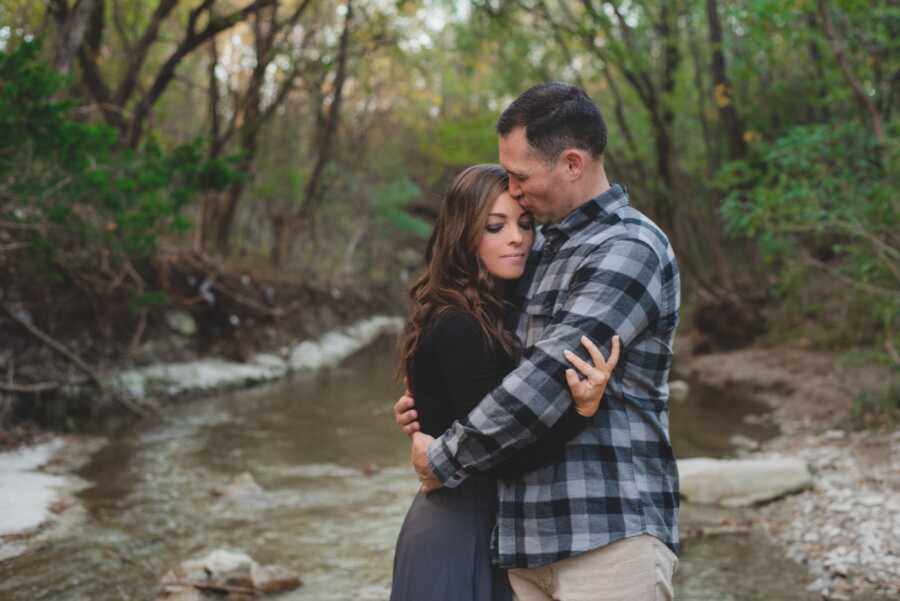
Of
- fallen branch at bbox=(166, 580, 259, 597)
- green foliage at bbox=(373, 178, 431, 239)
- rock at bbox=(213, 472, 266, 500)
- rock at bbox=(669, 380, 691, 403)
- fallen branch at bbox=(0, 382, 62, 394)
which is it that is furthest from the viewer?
green foliage at bbox=(373, 178, 431, 239)

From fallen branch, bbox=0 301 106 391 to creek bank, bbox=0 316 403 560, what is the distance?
0.66 metres

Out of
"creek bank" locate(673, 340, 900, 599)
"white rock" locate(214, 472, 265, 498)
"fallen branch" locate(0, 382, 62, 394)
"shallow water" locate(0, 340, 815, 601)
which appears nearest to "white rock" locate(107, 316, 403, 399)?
"shallow water" locate(0, 340, 815, 601)

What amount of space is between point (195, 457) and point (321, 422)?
235cm

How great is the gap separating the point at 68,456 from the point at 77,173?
262 centimetres

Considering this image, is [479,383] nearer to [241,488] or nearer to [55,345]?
[241,488]

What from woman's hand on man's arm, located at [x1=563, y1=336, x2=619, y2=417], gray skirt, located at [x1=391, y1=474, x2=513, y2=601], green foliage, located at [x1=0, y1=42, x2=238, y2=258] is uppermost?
green foliage, located at [x1=0, y1=42, x2=238, y2=258]

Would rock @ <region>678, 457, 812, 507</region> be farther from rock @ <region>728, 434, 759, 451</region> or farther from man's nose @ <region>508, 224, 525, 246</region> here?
man's nose @ <region>508, 224, 525, 246</region>

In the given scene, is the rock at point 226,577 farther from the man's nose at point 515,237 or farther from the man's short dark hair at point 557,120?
the man's short dark hair at point 557,120

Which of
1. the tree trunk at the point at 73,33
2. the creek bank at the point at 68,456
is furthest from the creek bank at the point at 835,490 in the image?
the tree trunk at the point at 73,33

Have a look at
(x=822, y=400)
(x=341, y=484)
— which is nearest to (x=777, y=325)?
(x=822, y=400)

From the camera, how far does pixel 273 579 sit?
5.01m

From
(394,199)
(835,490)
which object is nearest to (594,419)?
(835,490)

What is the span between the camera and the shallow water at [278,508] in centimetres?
509

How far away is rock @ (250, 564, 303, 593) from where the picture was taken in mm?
4949
